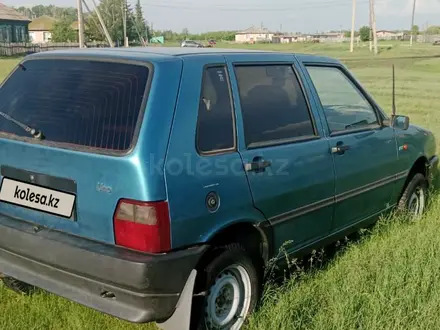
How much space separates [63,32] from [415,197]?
81194 mm

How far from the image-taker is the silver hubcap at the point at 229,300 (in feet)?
10.7

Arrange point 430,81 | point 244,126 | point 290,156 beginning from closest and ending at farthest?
1. point 244,126
2. point 290,156
3. point 430,81

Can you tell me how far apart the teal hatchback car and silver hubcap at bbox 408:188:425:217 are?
2002 millimetres

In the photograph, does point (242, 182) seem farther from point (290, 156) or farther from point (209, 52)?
point (209, 52)

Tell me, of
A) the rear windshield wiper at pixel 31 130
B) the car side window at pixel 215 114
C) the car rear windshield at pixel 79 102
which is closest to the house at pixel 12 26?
the car rear windshield at pixel 79 102

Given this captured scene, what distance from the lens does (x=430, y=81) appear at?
2477 centimetres

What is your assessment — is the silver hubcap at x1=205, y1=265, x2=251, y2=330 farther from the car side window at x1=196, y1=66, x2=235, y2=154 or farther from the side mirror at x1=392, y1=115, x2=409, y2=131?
the side mirror at x1=392, y1=115, x2=409, y2=131

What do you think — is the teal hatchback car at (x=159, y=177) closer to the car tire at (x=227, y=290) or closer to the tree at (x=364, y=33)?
the car tire at (x=227, y=290)

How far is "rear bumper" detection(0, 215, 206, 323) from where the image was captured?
2.86 meters

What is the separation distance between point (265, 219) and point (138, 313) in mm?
1105

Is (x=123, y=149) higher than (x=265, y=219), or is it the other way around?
(x=123, y=149)

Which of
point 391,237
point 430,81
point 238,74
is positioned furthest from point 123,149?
point 430,81

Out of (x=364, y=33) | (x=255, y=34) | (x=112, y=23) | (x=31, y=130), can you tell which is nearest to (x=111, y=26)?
(x=112, y=23)

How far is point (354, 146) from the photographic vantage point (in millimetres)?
4477
